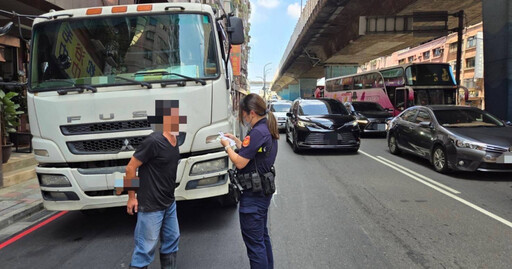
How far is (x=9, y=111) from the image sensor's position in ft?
25.6

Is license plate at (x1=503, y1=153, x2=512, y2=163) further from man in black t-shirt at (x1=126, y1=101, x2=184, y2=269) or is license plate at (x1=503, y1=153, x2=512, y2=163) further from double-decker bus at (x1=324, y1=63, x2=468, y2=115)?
double-decker bus at (x1=324, y1=63, x2=468, y2=115)

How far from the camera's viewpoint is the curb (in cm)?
502

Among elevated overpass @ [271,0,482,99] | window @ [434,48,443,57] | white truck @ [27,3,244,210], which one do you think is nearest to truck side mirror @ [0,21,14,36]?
white truck @ [27,3,244,210]

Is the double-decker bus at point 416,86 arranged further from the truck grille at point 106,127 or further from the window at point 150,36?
the truck grille at point 106,127

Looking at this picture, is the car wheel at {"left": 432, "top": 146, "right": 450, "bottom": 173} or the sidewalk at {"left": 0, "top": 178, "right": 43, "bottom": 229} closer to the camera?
the sidewalk at {"left": 0, "top": 178, "right": 43, "bottom": 229}

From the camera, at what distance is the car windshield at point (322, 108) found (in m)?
11.4

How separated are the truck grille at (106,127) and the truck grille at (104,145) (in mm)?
100

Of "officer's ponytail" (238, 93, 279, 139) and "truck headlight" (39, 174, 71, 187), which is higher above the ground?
"officer's ponytail" (238, 93, 279, 139)

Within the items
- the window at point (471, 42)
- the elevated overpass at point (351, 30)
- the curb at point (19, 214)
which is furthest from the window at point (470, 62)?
the curb at point (19, 214)

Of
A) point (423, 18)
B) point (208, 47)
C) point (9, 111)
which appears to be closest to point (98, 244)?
point (208, 47)

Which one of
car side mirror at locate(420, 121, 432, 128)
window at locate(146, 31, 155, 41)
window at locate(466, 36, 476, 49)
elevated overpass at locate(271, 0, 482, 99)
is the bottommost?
car side mirror at locate(420, 121, 432, 128)

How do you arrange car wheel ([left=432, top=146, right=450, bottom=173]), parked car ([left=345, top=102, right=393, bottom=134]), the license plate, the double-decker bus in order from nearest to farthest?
the license plate → car wheel ([left=432, top=146, right=450, bottom=173]) → parked car ([left=345, top=102, right=393, bottom=134]) → the double-decker bus

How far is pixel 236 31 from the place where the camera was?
503 cm

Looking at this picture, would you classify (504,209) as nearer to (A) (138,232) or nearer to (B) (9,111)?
(A) (138,232)
